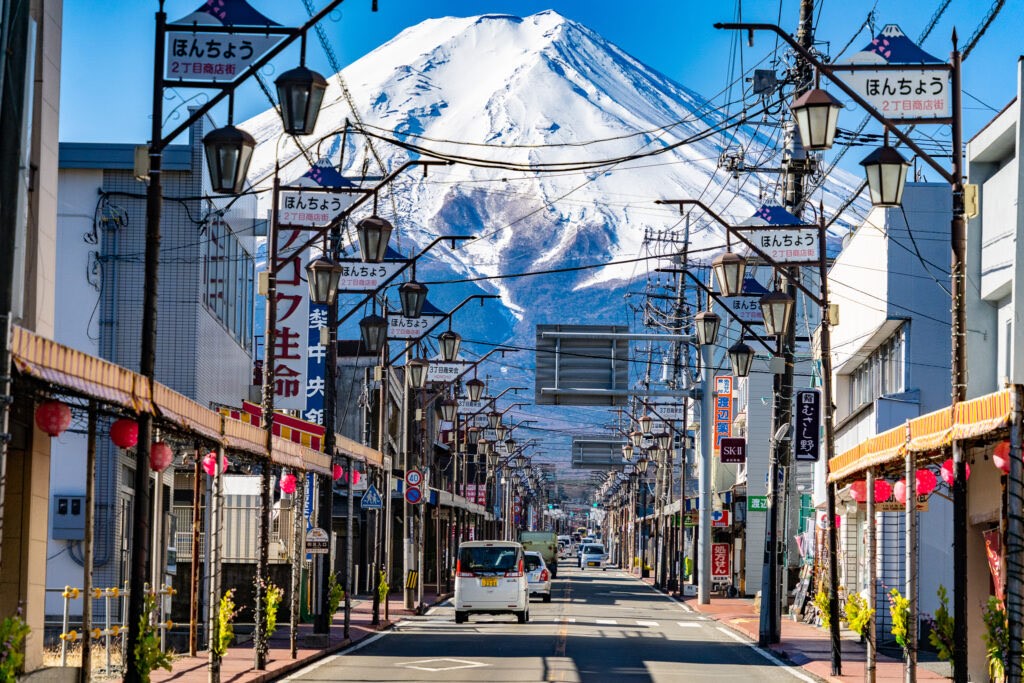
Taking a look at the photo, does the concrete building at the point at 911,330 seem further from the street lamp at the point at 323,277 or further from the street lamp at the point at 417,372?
the street lamp at the point at 323,277

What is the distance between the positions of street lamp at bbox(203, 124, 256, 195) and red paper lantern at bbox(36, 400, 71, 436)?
2.74 m

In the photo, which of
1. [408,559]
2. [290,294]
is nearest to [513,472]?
[408,559]

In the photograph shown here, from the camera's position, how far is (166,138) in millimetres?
16859

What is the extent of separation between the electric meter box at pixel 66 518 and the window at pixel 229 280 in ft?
19.6

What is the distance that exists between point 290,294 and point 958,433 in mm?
23591

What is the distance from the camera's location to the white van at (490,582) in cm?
3738

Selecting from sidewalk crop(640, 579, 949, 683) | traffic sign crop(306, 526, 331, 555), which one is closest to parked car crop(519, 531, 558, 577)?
sidewalk crop(640, 579, 949, 683)

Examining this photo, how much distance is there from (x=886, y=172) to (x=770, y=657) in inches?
554

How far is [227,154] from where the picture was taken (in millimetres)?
16281

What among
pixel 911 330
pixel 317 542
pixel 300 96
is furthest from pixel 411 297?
pixel 300 96

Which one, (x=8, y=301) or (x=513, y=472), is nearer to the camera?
A: (x=8, y=301)

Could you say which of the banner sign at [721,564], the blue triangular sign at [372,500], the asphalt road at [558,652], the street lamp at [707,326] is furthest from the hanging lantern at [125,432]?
the banner sign at [721,564]

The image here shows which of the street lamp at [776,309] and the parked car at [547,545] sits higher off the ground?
the street lamp at [776,309]

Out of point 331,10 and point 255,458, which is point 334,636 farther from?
point 331,10
